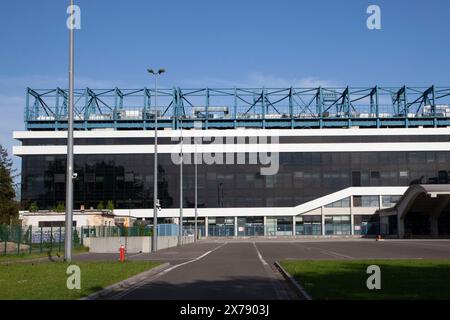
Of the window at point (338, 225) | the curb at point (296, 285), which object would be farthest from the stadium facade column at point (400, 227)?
the curb at point (296, 285)

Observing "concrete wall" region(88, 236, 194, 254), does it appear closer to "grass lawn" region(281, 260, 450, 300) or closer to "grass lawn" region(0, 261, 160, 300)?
"grass lawn" region(0, 261, 160, 300)

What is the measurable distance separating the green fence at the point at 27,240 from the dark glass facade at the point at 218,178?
6285 cm

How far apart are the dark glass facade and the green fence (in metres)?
62.8

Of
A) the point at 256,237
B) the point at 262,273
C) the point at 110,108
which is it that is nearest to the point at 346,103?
the point at 256,237

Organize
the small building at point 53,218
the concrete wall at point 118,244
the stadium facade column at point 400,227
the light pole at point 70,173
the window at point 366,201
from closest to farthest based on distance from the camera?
1. the light pole at point 70,173
2. the concrete wall at point 118,244
3. the small building at point 53,218
4. the stadium facade column at point 400,227
5. the window at point 366,201

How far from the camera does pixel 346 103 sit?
379 feet

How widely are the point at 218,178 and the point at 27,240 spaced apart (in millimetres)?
70064

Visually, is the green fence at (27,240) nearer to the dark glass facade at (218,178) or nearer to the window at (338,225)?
the dark glass facade at (218,178)

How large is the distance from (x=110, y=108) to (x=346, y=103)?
4536cm

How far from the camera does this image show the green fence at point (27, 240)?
38.7m

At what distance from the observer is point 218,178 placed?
110 meters

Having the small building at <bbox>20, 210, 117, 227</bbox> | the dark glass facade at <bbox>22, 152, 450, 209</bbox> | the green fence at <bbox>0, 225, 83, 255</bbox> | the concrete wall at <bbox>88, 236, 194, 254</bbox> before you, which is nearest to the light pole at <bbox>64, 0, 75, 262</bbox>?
the green fence at <bbox>0, 225, 83, 255</bbox>

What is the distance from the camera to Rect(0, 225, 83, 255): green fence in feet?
127
